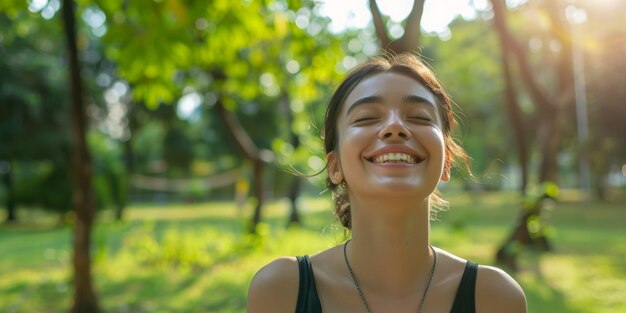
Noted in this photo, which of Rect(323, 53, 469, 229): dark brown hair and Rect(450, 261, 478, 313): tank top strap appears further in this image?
Rect(323, 53, 469, 229): dark brown hair

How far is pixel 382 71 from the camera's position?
5.23 feet

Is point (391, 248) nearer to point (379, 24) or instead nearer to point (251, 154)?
point (379, 24)

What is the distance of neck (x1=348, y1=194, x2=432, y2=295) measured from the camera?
60.1 inches

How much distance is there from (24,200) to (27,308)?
1227 cm

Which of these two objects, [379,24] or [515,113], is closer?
[379,24]

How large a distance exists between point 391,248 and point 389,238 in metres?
0.03

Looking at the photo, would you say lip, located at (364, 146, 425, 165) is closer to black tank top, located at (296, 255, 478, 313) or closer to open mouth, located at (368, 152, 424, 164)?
open mouth, located at (368, 152, 424, 164)

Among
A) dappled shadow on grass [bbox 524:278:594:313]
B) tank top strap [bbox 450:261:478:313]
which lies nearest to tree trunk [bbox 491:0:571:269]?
dappled shadow on grass [bbox 524:278:594:313]

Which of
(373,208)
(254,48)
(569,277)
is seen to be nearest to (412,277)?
(373,208)

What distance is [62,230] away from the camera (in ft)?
53.8

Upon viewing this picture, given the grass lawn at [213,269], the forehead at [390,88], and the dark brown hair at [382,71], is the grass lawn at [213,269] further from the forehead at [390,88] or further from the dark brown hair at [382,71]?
the forehead at [390,88]

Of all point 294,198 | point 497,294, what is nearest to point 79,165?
point 497,294

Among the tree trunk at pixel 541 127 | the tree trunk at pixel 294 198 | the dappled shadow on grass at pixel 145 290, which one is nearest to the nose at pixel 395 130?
the dappled shadow on grass at pixel 145 290

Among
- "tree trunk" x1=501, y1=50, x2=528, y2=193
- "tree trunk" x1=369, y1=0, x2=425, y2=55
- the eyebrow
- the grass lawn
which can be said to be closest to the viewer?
the eyebrow
